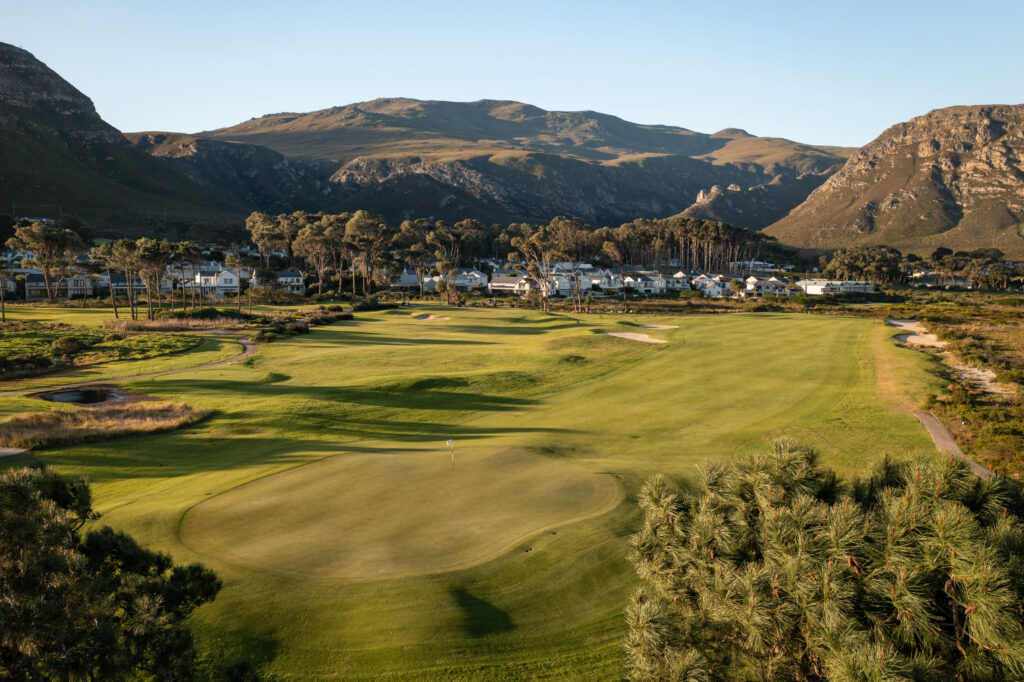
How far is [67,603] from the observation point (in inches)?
263

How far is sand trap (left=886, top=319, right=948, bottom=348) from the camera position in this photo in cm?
6201

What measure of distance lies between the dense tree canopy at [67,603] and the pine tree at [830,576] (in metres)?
6.21

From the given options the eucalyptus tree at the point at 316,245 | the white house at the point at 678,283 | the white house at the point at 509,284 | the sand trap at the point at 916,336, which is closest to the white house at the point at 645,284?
the white house at the point at 678,283

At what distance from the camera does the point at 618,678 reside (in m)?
10.9

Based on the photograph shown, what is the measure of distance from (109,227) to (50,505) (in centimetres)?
21991

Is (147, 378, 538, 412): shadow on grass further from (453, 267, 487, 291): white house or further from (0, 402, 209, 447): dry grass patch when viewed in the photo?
(453, 267, 487, 291): white house

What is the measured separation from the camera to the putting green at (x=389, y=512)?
525 inches

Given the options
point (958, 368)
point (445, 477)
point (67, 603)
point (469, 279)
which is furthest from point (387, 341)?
point (469, 279)

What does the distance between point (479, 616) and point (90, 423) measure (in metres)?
25.5

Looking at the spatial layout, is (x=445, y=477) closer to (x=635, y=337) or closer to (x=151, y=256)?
(x=635, y=337)

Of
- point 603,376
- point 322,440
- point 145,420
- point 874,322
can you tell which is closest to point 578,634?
point 322,440

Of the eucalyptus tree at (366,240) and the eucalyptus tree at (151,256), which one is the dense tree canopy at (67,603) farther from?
the eucalyptus tree at (366,240)

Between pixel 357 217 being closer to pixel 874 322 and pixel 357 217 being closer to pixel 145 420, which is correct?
pixel 874 322

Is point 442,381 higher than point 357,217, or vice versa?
point 357,217
